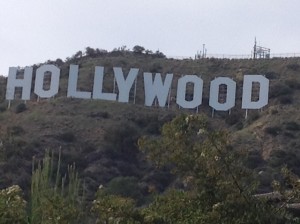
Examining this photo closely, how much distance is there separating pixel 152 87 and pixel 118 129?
494 centimetres

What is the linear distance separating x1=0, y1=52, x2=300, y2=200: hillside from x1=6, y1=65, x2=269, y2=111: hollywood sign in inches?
57.4

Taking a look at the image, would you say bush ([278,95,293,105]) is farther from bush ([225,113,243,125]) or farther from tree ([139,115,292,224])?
tree ([139,115,292,224])

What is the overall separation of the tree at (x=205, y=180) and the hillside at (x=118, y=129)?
120 ft

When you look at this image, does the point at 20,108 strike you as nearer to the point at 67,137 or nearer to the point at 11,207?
the point at 67,137

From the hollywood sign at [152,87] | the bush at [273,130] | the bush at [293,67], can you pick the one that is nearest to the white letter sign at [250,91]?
the hollywood sign at [152,87]

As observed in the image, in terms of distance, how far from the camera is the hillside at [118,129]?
55.0 meters

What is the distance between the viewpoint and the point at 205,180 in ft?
37.6

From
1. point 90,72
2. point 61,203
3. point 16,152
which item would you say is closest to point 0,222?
point 61,203

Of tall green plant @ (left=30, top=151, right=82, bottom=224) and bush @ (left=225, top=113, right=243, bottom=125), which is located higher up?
bush @ (left=225, top=113, right=243, bottom=125)

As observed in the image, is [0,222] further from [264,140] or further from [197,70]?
[197,70]

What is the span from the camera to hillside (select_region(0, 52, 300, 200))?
55.0 metres

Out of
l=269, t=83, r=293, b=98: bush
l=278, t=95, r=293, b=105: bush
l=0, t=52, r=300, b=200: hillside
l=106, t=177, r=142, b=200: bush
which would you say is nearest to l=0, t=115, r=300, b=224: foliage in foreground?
l=106, t=177, r=142, b=200: bush

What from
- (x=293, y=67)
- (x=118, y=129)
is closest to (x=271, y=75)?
(x=293, y=67)

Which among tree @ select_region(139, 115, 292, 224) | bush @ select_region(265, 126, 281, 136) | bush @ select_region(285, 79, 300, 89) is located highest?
bush @ select_region(285, 79, 300, 89)
